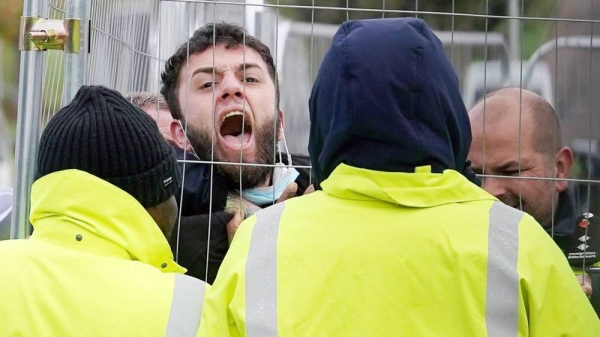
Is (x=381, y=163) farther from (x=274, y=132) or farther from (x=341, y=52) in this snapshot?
(x=274, y=132)

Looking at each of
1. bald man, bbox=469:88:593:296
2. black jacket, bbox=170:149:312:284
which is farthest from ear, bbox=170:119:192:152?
bald man, bbox=469:88:593:296

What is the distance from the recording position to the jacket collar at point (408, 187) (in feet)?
6.66

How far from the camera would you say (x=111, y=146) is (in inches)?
91.9

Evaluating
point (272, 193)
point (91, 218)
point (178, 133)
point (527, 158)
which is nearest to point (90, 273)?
point (91, 218)

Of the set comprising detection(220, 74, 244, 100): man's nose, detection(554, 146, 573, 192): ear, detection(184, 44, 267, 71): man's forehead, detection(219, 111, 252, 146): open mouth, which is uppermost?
detection(184, 44, 267, 71): man's forehead

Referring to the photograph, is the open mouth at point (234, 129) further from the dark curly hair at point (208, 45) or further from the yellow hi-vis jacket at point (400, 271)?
the yellow hi-vis jacket at point (400, 271)

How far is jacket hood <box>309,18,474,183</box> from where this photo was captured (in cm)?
205

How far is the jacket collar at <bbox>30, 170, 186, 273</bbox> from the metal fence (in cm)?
65

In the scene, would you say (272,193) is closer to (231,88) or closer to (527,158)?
(231,88)

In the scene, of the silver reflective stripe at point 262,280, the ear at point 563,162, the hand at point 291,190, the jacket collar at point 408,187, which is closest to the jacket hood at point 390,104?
the jacket collar at point 408,187

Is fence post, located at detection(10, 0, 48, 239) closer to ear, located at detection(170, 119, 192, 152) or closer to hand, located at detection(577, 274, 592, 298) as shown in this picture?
ear, located at detection(170, 119, 192, 152)

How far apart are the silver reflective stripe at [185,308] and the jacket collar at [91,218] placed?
5.1 inches

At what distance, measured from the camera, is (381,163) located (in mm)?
2066

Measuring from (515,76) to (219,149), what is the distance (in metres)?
0.96
